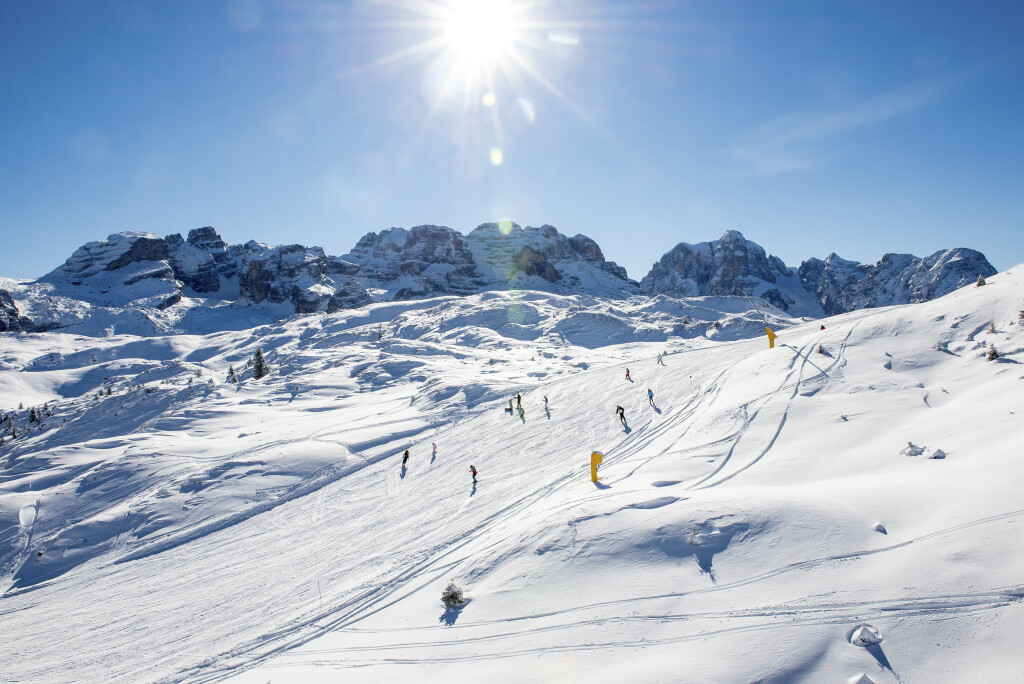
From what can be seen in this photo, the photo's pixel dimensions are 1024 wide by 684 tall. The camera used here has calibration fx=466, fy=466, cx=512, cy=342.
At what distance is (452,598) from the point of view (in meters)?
10.2

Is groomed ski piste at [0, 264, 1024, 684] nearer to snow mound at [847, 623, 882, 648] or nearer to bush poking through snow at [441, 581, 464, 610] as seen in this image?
snow mound at [847, 623, 882, 648]

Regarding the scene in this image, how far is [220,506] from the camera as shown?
20.1 meters

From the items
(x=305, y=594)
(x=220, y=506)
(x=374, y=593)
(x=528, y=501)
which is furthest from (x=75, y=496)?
(x=528, y=501)

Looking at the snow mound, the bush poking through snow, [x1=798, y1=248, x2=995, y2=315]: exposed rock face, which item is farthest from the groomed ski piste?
[x1=798, y1=248, x2=995, y2=315]: exposed rock face

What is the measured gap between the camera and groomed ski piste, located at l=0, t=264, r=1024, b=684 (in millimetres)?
7379

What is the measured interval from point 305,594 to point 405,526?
3.76 metres

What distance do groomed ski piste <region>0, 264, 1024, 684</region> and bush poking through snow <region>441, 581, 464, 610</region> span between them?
0.19 m

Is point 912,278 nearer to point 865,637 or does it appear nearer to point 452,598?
point 865,637

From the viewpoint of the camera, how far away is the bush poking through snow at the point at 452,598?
10148 mm

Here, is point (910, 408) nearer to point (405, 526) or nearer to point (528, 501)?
point (528, 501)

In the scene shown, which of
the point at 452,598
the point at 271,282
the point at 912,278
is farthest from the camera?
the point at 912,278

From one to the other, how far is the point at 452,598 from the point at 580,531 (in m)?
3.26

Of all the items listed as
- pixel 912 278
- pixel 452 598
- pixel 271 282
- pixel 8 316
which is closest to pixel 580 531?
pixel 452 598

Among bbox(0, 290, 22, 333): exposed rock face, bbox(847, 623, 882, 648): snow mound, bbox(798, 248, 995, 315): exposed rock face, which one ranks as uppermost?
bbox(0, 290, 22, 333): exposed rock face
